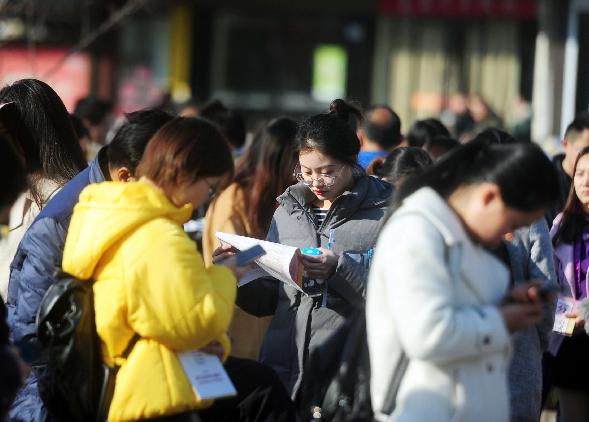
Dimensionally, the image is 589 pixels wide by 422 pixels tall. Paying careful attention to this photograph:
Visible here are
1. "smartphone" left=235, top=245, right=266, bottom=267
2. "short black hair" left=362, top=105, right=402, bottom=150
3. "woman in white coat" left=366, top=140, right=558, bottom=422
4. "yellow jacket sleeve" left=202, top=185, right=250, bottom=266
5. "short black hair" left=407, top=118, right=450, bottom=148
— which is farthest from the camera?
"short black hair" left=407, top=118, right=450, bottom=148

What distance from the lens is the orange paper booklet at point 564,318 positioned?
19.0 feet

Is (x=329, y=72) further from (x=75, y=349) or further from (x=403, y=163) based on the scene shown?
(x=75, y=349)

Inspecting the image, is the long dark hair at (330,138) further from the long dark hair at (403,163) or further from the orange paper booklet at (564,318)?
the orange paper booklet at (564,318)

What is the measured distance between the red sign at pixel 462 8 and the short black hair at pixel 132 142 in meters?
12.3

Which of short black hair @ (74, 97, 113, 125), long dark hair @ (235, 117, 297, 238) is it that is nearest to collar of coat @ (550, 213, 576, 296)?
long dark hair @ (235, 117, 297, 238)

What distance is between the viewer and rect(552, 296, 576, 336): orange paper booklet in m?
5.78

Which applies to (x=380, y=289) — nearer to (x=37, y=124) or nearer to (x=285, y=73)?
(x=37, y=124)

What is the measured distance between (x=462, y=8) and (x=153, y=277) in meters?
13.4

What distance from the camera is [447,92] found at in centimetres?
1725

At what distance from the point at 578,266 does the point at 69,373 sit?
10.6ft

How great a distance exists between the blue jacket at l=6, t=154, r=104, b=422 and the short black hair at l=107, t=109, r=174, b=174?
0.76 feet

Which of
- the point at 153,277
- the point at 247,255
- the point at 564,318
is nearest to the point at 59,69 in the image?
the point at 564,318

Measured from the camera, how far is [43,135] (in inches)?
209

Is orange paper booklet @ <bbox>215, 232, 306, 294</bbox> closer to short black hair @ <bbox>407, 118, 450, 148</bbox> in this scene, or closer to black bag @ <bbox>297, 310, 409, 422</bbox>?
black bag @ <bbox>297, 310, 409, 422</bbox>
